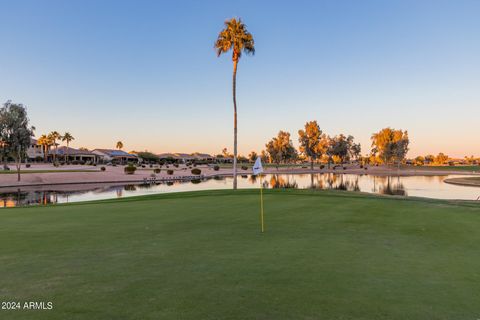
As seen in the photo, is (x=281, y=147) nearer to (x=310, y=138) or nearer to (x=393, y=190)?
(x=310, y=138)

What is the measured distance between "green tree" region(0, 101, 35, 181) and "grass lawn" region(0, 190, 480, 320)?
48857mm

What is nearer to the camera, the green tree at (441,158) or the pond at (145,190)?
the pond at (145,190)

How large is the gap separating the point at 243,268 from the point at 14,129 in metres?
58.0

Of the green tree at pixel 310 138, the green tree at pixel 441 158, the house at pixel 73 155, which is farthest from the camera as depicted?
the green tree at pixel 441 158

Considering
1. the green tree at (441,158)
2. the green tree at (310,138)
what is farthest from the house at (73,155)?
the green tree at (441,158)

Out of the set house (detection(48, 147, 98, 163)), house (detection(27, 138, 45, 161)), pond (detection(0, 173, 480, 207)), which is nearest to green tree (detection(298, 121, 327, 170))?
pond (detection(0, 173, 480, 207))

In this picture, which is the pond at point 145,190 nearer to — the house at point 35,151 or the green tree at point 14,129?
the green tree at point 14,129

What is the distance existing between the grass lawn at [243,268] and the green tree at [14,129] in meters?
48.9

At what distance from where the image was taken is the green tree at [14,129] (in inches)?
1989

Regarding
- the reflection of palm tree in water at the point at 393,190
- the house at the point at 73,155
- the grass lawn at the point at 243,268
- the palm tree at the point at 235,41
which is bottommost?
the reflection of palm tree in water at the point at 393,190

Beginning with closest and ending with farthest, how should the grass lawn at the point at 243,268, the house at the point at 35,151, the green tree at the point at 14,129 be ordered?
the grass lawn at the point at 243,268 → the green tree at the point at 14,129 → the house at the point at 35,151

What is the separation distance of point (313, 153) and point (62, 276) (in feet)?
429

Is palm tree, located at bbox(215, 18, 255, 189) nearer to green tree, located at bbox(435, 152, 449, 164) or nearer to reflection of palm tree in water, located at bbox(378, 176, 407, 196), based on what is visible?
reflection of palm tree in water, located at bbox(378, 176, 407, 196)

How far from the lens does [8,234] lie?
31.2 feet
